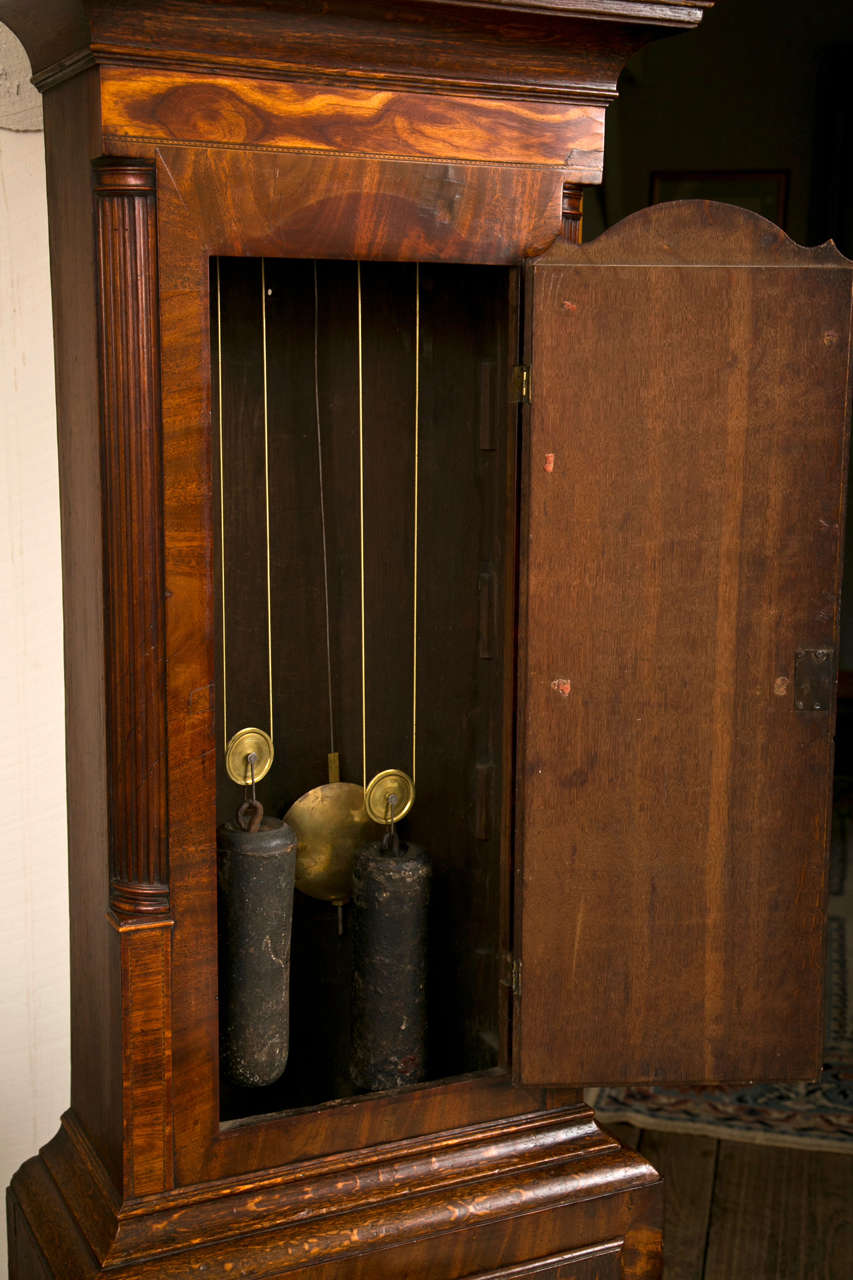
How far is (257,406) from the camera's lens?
5.71ft

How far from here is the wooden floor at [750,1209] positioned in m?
2.26

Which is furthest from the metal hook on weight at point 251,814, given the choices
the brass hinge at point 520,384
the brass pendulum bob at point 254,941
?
the brass hinge at point 520,384

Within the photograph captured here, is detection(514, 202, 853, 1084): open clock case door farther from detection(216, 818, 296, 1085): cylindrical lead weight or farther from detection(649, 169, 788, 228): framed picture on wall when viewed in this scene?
detection(649, 169, 788, 228): framed picture on wall

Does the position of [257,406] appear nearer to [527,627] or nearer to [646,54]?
[527,627]

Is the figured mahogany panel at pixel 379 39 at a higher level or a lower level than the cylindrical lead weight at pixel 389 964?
higher

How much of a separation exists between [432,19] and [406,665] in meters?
0.80

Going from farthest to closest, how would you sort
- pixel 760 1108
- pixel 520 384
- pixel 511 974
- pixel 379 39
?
pixel 760 1108, pixel 511 974, pixel 520 384, pixel 379 39

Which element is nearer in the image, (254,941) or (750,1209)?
(254,941)

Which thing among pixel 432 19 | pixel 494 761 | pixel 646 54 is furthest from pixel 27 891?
pixel 646 54

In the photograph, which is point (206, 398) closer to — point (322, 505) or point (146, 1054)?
point (322, 505)

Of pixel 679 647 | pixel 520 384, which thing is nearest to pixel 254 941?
pixel 679 647

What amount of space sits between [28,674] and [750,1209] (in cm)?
159

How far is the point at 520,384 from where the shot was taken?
1.50m

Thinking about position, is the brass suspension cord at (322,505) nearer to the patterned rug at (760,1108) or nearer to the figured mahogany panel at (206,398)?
the figured mahogany panel at (206,398)
